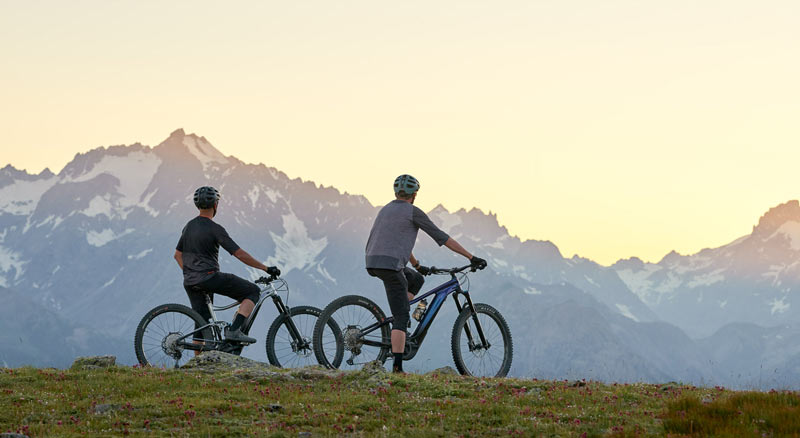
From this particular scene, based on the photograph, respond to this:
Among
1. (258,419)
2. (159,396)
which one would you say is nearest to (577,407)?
(258,419)

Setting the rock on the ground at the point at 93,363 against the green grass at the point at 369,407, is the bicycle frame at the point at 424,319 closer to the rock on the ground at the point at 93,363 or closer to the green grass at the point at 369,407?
the green grass at the point at 369,407

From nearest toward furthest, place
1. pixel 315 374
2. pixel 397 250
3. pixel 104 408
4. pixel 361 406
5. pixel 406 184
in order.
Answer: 1. pixel 104 408
2. pixel 361 406
3. pixel 315 374
4. pixel 397 250
5. pixel 406 184

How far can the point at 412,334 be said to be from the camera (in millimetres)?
16156

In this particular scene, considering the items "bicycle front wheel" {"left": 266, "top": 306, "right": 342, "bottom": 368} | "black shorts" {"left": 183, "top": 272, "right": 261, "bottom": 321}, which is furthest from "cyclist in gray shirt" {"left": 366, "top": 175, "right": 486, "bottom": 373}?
"black shorts" {"left": 183, "top": 272, "right": 261, "bottom": 321}

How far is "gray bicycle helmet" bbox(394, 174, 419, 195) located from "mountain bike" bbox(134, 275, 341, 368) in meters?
2.90

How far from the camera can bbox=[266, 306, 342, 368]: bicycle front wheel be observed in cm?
1694

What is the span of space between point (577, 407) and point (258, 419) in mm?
4761

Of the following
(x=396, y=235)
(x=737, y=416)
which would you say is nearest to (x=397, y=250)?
(x=396, y=235)

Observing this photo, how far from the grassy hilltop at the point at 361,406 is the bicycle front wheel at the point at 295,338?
148cm

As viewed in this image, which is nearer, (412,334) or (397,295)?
(397,295)

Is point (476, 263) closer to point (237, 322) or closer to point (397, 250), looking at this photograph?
point (397, 250)

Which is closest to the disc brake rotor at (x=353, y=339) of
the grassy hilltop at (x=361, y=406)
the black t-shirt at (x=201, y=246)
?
the grassy hilltop at (x=361, y=406)

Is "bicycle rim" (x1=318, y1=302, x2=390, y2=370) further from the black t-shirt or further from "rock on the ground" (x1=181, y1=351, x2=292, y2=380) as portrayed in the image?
the black t-shirt

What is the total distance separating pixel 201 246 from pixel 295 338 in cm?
262
